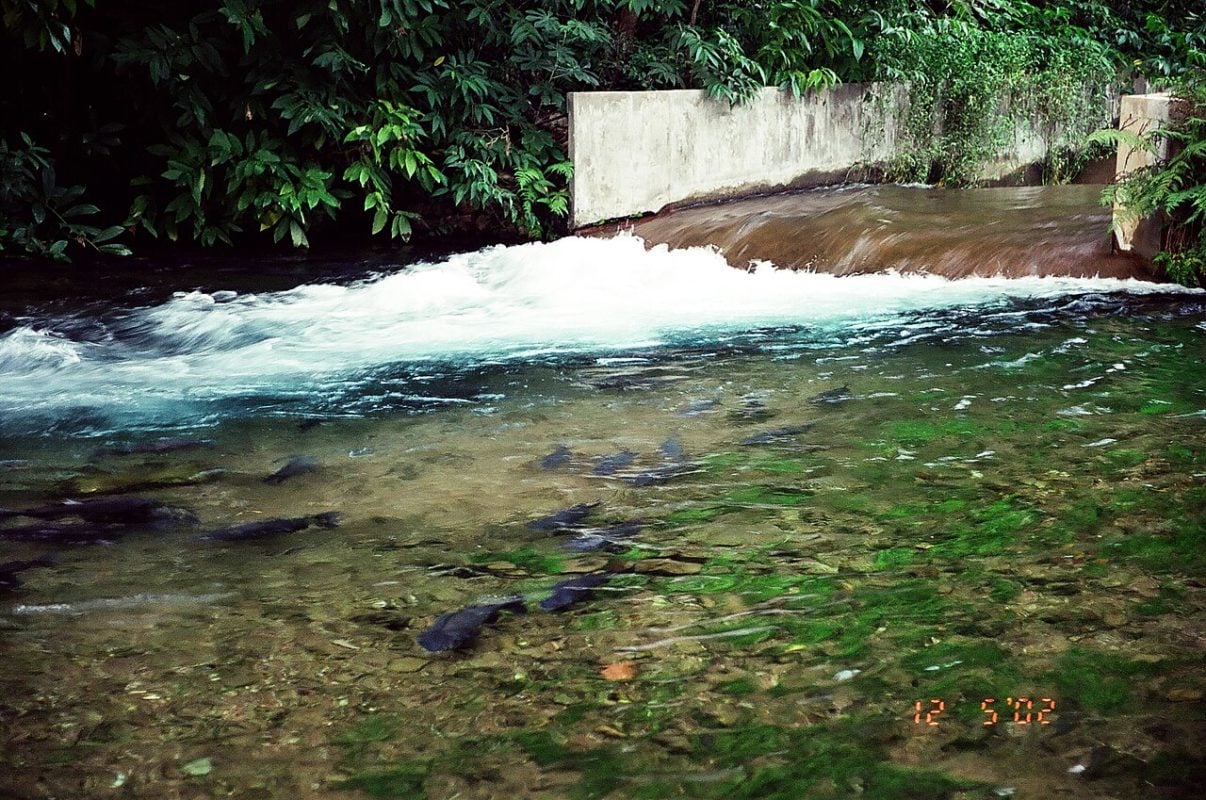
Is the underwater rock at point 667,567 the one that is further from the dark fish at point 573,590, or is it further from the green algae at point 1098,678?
the green algae at point 1098,678

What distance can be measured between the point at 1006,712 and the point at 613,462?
225 cm

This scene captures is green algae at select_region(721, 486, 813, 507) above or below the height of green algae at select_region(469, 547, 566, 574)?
above

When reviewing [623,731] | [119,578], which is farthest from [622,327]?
[623,731]

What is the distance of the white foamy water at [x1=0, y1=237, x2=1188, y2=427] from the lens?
252 inches

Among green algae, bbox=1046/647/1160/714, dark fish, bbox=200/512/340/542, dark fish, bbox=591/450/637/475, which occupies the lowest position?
dark fish, bbox=200/512/340/542

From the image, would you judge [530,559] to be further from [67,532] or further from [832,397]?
[832,397]

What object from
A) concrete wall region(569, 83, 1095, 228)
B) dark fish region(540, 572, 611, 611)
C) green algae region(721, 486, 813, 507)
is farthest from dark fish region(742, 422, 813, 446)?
concrete wall region(569, 83, 1095, 228)

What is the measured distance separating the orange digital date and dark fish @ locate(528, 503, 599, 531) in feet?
5.04

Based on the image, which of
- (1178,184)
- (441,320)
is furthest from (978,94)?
(441,320)

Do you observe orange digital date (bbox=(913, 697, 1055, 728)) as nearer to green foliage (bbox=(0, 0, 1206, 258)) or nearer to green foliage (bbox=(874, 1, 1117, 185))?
green foliage (bbox=(0, 0, 1206, 258))

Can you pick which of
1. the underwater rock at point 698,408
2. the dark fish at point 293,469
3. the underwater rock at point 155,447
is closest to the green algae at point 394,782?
the dark fish at point 293,469

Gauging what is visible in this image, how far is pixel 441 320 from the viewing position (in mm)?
8164

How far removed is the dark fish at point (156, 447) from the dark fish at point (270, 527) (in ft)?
3.98

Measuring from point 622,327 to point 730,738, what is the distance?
5.37 metres
